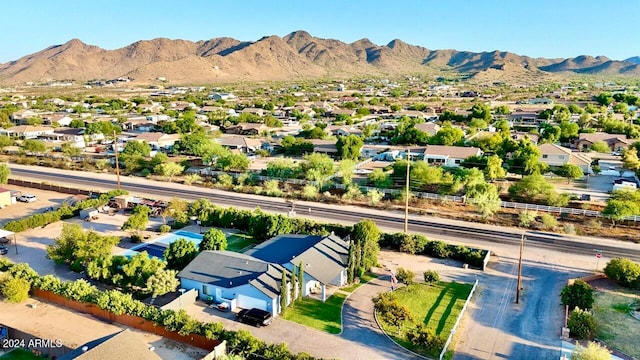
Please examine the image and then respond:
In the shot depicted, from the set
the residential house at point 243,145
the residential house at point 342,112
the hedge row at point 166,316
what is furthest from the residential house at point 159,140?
the hedge row at point 166,316

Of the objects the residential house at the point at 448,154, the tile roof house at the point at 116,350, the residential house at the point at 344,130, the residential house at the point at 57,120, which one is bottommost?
the tile roof house at the point at 116,350

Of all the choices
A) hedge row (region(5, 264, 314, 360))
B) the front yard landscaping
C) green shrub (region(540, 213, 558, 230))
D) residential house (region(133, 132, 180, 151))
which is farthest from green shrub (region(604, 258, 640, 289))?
residential house (region(133, 132, 180, 151))

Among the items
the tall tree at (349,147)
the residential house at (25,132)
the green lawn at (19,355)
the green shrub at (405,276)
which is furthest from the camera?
the residential house at (25,132)

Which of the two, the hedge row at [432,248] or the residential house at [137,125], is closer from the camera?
the hedge row at [432,248]

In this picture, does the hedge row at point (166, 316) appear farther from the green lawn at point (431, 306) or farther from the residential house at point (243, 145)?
the residential house at point (243, 145)

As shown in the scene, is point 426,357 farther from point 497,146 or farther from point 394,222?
point 497,146

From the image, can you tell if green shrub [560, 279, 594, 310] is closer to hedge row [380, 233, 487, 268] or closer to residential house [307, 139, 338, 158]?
hedge row [380, 233, 487, 268]

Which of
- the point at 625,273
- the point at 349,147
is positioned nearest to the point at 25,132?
the point at 349,147

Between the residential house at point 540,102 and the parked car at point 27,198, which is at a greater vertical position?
the residential house at point 540,102
